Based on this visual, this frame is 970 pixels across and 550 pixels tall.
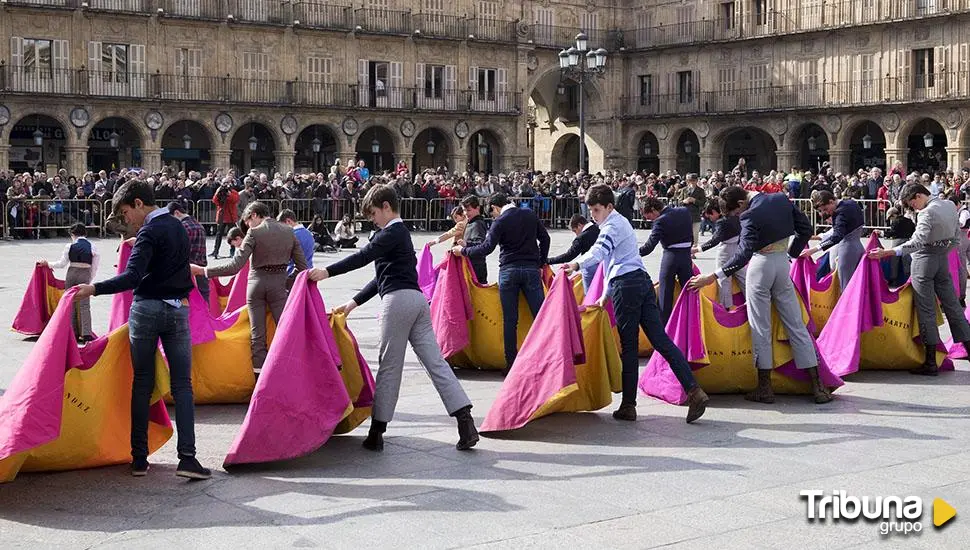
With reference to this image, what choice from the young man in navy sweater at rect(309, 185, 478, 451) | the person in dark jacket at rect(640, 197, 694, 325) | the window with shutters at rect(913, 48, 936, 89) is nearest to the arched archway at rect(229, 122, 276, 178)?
the window with shutters at rect(913, 48, 936, 89)

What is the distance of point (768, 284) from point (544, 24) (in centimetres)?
4167

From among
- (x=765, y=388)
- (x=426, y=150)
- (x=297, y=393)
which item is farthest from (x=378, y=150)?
(x=297, y=393)

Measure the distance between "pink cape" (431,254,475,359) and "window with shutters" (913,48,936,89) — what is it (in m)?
35.4

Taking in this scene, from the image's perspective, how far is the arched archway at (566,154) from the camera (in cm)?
5503

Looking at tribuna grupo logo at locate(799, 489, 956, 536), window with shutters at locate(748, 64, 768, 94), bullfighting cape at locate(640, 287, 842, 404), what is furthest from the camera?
window with shutters at locate(748, 64, 768, 94)

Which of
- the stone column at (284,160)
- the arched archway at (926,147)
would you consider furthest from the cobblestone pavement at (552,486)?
the arched archway at (926,147)

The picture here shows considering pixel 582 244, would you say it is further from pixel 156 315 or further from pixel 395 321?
pixel 156 315

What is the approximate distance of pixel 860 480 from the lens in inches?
287

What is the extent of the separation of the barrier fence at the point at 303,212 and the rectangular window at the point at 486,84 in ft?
40.6

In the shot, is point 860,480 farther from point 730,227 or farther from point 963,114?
point 963,114

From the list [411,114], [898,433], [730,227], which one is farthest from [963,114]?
[898,433]

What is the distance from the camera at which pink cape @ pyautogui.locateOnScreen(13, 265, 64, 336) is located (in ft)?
43.9

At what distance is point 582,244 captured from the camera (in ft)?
36.8

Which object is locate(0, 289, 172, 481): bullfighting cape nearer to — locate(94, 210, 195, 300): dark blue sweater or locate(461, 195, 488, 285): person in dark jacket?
locate(94, 210, 195, 300): dark blue sweater
